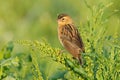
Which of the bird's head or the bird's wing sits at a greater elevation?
→ the bird's head

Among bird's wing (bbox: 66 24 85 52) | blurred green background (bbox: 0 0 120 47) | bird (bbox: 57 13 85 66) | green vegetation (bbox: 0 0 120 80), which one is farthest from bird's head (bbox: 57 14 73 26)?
blurred green background (bbox: 0 0 120 47)

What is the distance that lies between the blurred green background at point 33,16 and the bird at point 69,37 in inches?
122

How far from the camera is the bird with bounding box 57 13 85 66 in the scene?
4.97m

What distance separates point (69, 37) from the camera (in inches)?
227

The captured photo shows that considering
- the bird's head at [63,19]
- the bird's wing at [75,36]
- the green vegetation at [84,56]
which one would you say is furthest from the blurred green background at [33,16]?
the green vegetation at [84,56]

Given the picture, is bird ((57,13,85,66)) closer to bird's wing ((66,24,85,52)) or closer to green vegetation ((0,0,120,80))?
bird's wing ((66,24,85,52))

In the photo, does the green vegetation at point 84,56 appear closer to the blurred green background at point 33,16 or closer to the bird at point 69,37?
the bird at point 69,37

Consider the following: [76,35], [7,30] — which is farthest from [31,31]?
[76,35]

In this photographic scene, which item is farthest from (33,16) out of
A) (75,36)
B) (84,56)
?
(84,56)

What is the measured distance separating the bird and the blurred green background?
309 centimetres

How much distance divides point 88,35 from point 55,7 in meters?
7.09

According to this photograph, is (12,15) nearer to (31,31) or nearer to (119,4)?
(31,31)

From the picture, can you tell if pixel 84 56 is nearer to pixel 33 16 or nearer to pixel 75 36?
pixel 75 36

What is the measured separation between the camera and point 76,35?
5391 mm
